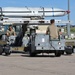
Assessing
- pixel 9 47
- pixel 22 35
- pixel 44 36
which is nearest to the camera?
pixel 44 36

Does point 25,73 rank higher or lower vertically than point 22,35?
lower

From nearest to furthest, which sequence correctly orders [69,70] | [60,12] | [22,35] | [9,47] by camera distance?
[69,70]
[9,47]
[22,35]
[60,12]

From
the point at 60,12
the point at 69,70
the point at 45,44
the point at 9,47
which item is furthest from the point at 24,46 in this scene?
the point at 69,70

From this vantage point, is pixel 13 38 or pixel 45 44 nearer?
pixel 45 44

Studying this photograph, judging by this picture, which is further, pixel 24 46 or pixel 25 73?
pixel 24 46

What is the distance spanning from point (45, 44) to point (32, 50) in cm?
80

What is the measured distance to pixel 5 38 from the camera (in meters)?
22.8

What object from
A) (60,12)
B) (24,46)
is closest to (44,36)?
(24,46)

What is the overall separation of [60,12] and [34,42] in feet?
27.9

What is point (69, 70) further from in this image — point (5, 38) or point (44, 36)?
point (5, 38)

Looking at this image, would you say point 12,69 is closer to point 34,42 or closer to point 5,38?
point 34,42

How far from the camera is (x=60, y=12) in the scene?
2762 cm

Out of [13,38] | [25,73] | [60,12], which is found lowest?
[25,73]

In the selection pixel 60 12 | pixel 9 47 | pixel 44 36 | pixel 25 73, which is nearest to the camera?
pixel 25 73
